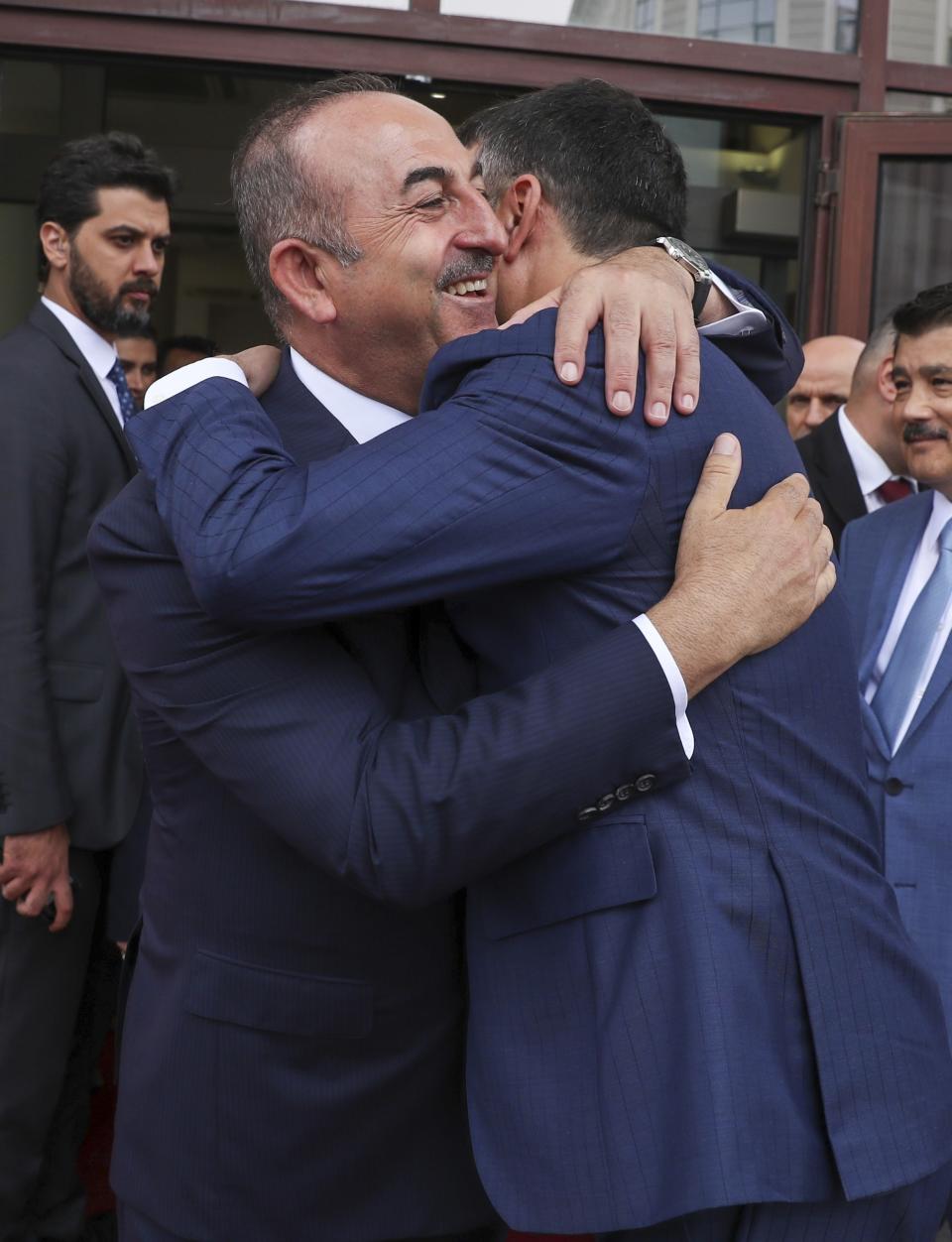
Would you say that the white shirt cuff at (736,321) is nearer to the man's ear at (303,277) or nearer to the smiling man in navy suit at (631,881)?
the smiling man in navy suit at (631,881)

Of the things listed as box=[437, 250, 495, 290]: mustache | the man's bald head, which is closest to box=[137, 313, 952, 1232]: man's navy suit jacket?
box=[437, 250, 495, 290]: mustache

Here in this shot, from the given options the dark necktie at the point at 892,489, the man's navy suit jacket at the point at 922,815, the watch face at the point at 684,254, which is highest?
the watch face at the point at 684,254

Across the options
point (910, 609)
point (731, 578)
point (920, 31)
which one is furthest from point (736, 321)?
point (920, 31)

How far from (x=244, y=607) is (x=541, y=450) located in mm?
321

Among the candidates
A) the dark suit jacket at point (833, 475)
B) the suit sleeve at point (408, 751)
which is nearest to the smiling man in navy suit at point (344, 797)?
the suit sleeve at point (408, 751)

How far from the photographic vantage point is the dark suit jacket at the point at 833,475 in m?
4.00

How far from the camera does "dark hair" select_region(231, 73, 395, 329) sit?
1759mm

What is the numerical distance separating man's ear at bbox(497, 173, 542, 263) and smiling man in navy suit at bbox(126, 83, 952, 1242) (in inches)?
13.7

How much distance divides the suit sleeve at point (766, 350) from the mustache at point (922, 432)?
137cm

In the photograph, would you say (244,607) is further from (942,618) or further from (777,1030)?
(942,618)

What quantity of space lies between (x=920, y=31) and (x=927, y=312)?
144 cm

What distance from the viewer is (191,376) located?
162cm

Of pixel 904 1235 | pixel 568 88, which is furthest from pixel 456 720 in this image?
pixel 568 88

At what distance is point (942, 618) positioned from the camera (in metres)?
2.97
